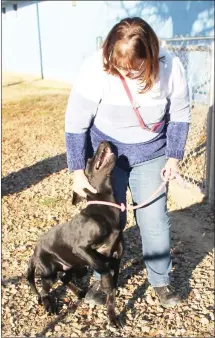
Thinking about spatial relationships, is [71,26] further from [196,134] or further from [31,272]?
[31,272]

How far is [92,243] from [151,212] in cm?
49

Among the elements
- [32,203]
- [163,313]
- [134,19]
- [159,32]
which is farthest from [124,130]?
[159,32]

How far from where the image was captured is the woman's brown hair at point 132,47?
238 centimetres

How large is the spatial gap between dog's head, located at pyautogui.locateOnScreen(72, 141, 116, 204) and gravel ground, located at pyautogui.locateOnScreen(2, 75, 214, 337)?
97 centimetres

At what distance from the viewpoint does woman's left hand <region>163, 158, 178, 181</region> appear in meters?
2.92

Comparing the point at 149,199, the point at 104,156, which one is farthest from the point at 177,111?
the point at 149,199

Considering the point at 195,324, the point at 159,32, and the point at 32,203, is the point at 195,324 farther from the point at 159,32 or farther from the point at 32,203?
the point at 159,32

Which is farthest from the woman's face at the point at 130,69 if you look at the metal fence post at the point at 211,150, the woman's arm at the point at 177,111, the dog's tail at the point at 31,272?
the metal fence post at the point at 211,150

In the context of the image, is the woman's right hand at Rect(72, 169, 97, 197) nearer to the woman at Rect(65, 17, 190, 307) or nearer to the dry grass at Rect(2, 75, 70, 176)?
the woman at Rect(65, 17, 190, 307)

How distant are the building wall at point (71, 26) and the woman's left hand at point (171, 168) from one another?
8.77 metres

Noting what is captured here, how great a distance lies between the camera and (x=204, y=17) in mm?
10859

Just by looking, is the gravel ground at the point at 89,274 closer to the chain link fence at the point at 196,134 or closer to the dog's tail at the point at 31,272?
the dog's tail at the point at 31,272

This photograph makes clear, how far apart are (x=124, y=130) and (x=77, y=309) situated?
4.60 feet

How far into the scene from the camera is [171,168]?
2941 millimetres
